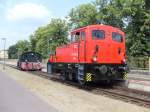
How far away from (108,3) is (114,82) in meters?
43.4

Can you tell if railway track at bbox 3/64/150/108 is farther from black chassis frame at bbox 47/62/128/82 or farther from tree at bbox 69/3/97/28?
tree at bbox 69/3/97/28

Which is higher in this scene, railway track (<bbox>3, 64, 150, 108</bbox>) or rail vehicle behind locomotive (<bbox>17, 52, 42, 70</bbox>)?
rail vehicle behind locomotive (<bbox>17, 52, 42, 70</bbox>)

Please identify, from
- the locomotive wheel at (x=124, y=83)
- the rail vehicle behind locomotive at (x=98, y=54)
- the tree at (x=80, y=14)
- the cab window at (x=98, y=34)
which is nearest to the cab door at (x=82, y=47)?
the rail vehicle behind locomotive at (x=98, y=54)

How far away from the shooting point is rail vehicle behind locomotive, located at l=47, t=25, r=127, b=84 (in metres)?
22.1

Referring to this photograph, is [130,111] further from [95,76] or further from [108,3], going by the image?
[108,3]

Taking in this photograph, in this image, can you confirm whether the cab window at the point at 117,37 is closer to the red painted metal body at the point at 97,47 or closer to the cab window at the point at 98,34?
the red painted metal body at the point at 97,47

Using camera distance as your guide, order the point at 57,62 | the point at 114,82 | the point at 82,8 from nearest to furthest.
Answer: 1. the point at 114,82
2. the point at 57,62
3. the point at 82,8

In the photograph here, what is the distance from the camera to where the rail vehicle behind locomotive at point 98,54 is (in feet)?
72.4

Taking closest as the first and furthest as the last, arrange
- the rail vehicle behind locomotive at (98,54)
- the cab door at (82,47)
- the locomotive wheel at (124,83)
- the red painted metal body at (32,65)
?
the rail vehicle behind locomotive at (98,54) → the cab door at (82,47) → the locomotive wheel at (124,83) → the red painted metal body at (32,65)

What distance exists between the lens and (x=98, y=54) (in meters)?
22.2

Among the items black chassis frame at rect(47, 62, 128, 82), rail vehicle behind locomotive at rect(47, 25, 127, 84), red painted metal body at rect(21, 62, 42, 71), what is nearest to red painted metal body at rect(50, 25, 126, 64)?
rail vehicle behind locomotive at rect(47, 25, 127, 84)

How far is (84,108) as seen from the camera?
48.4 ft

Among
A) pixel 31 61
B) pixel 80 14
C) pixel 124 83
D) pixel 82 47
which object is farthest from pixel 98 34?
pixel 80 14

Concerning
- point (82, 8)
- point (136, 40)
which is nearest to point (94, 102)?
point (136, 40)
